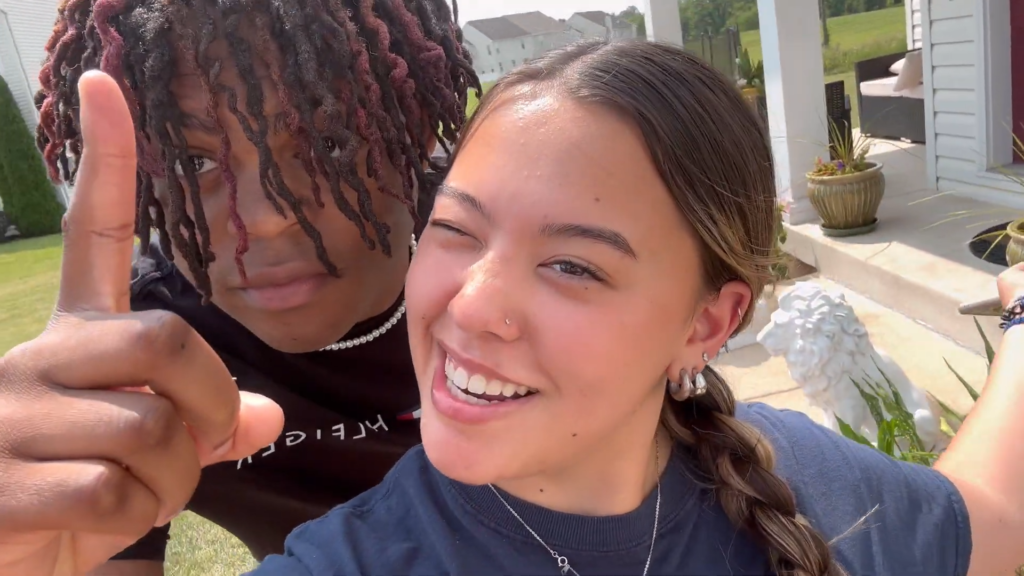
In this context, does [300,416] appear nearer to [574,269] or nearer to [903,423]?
[574,269]

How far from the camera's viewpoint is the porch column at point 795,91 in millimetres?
5734

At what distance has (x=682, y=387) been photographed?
140cm

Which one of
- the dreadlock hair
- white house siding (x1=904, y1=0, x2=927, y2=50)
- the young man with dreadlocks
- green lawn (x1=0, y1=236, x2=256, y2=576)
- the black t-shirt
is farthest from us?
white house siding (x1=904, y1=0, x2=927, y2=50)

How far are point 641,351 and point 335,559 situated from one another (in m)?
0.54

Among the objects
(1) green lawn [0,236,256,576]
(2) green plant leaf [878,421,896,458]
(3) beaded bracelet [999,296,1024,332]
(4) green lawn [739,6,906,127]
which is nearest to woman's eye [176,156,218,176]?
(3) beaded bracelet [999,296,1024,332]

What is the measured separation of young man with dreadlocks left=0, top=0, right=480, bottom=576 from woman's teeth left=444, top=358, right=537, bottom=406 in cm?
26

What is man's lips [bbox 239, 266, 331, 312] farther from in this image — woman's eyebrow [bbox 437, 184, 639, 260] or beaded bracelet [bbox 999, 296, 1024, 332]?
beaded bracelet [bbox 999, 296, 1024, 332]

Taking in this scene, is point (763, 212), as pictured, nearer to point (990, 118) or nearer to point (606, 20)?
point (606, 20)

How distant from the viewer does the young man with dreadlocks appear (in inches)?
33.6

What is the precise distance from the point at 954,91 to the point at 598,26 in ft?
18.7

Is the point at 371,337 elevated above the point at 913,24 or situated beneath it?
elevated above

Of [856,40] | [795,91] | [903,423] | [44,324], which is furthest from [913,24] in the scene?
[44,324]

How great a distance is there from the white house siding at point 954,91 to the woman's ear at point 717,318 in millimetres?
5527

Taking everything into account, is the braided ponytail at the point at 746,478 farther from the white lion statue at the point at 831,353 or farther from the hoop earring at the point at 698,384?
the white lion statue at the point at 831,353
